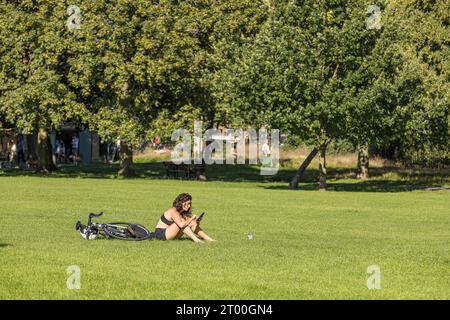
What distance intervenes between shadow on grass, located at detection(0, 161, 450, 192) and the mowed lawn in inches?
615

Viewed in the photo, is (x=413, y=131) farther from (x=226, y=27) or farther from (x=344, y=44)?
(x=226, y=27)

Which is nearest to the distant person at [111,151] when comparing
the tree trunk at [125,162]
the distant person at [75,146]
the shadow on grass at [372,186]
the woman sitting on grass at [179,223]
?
the distant person at [75,146]

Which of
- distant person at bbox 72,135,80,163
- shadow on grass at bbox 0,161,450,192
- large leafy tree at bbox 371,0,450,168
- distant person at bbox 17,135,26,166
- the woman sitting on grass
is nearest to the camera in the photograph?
the woman sitting on grass

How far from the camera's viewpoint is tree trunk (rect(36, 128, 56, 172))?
194ft

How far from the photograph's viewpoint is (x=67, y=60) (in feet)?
183

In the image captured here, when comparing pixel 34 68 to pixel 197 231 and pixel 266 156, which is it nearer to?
pixel 266 156

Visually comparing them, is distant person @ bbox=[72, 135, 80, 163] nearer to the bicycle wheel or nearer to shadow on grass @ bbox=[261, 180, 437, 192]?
shadow on grass @ bbox=[261, 180, 437, 192]

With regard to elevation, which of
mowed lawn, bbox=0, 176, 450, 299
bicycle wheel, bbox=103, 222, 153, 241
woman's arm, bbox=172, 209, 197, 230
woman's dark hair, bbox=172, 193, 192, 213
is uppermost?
woman's dark hair, bbox=172, 193, 192, 213

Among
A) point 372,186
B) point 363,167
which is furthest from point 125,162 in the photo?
point 372,186

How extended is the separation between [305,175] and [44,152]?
16.2m

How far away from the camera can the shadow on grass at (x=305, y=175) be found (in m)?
54.2

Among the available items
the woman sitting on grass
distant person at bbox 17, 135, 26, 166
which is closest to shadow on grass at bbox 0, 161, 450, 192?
distant person at bbox 17, 135, 26, 166

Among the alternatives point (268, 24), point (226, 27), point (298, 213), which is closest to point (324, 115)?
point (268, 24)
